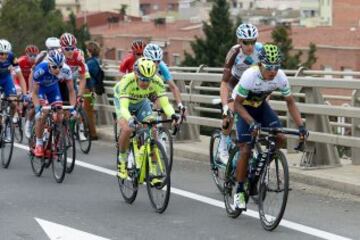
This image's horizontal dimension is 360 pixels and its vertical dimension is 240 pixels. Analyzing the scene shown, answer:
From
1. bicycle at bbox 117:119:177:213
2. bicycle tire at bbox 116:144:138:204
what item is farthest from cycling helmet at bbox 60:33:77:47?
bicycle at bbox 117:119:177:213

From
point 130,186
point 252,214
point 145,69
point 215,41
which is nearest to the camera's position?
point 252,214

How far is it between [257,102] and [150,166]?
1430mm

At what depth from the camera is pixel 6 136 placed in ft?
43.1

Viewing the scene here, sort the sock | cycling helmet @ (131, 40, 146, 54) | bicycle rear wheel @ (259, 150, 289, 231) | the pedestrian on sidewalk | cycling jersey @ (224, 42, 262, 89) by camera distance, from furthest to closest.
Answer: the pedestrian on sidewalk → cycling helmet @ (131, 40, 146, 54) → cycling jersey @ (224, 42, 262, 89) → the sock → bicycle rear wheel @ (259, 150, 289, 231)

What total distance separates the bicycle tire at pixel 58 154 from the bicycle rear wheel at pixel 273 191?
3836 mm

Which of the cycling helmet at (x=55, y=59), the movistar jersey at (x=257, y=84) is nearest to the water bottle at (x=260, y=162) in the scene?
the movistar jersey at (x=257, y=84)

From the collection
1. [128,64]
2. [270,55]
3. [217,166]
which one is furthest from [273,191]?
[128,64]

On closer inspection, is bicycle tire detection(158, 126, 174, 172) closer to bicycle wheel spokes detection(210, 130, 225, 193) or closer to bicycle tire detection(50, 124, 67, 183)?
bicycle wheel spokes detection(210, 130, 225, 193)

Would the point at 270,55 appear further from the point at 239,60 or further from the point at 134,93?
the point at 134,93

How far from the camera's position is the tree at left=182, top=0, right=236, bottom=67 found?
60094mm

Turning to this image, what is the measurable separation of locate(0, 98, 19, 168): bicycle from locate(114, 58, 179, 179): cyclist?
3466mm

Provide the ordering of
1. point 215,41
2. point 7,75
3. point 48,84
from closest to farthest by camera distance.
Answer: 1. point 48,84
2. point 7,75
3. point 215,41

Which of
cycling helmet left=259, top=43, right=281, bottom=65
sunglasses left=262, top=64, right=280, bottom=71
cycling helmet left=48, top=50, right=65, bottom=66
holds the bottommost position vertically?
cycling helmet left=48, top=50, right=65, bottom=66

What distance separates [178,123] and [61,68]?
3031 millimetres
